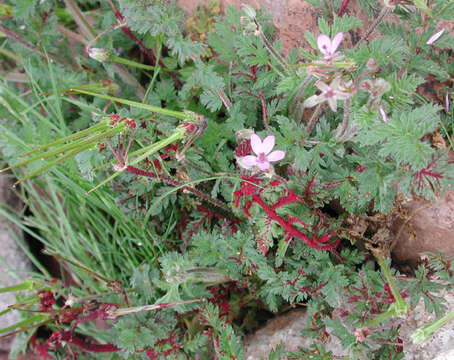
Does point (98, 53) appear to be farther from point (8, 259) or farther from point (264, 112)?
point (8, 259)

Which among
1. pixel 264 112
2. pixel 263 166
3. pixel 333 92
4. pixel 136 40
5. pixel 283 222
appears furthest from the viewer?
pixel 136 40

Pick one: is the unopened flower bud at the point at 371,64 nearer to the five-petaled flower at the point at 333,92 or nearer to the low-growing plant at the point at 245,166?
the low-growing plant at the point at 245,166

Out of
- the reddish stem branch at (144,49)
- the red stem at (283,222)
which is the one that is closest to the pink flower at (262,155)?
the red stem at (283,222)

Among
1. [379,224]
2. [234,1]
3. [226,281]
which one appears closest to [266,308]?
[226,281]

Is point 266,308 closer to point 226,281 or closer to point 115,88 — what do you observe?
point 226,281

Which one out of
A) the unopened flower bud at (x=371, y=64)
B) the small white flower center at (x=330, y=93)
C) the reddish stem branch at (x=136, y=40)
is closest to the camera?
the small white flower center at (x=330, y=93)

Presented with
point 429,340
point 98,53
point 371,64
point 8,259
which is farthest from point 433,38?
point 8,259
